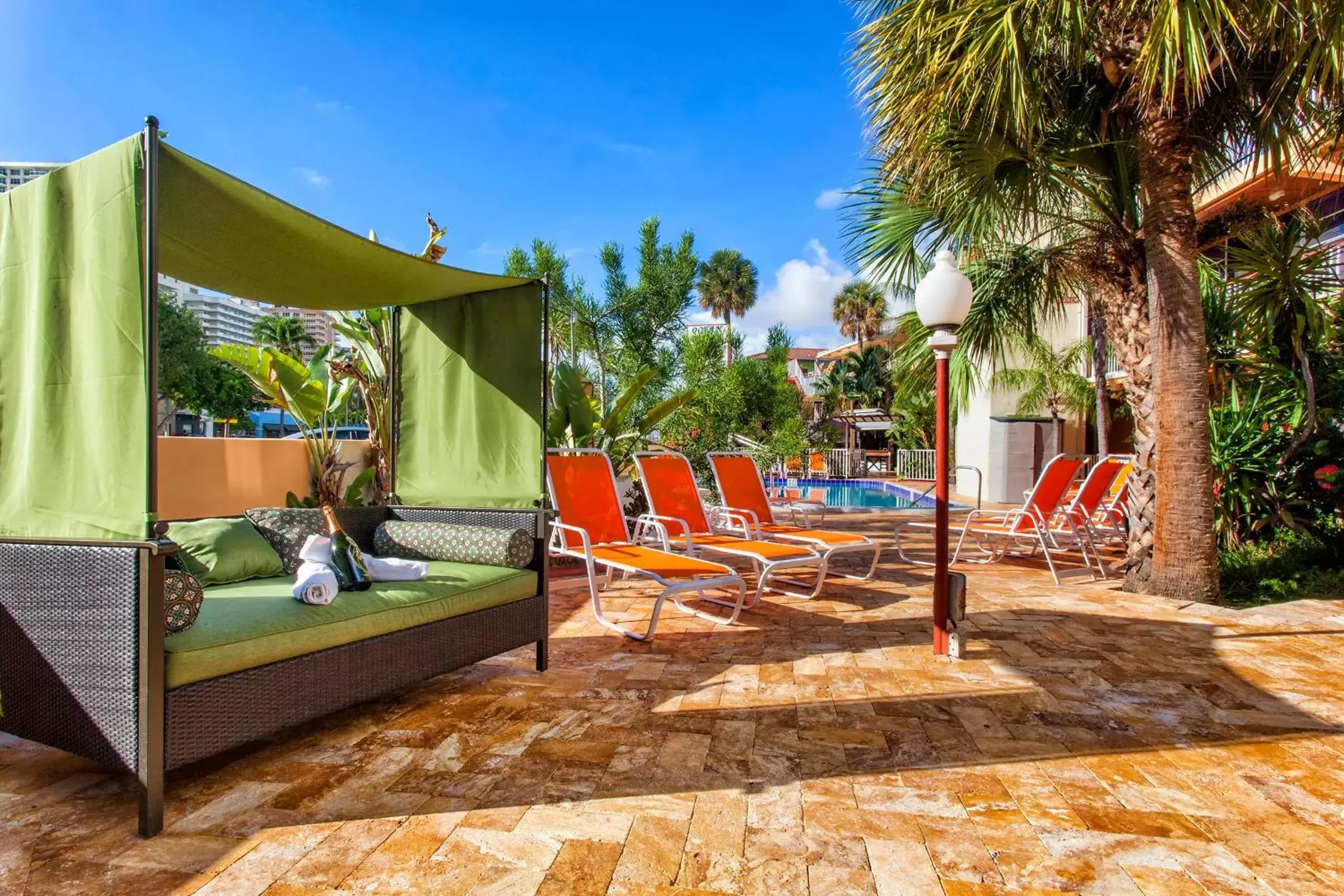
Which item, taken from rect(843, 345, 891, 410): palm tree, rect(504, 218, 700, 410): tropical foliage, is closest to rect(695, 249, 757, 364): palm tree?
rect(843, 345, 891, 410): palm tree

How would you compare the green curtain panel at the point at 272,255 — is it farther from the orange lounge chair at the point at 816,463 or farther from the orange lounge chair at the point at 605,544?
the orange lounge chair at the point at 816,463

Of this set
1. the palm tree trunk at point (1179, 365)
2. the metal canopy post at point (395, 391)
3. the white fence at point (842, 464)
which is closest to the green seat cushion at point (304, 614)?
the metal canopy post at point (395, 391)

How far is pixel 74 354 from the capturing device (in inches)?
95.0

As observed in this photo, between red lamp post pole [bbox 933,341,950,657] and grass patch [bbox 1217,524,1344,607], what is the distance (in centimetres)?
349

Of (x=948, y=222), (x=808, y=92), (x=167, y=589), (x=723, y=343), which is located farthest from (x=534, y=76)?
(x=167, y=589)

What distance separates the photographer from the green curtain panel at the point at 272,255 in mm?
2588

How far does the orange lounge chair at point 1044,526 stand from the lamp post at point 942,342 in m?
2.62

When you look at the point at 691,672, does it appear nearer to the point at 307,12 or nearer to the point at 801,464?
the point at 307,12

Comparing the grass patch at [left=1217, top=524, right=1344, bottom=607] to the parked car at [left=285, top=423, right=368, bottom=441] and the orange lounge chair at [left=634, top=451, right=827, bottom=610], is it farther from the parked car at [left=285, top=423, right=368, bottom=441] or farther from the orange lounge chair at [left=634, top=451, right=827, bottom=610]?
the parked car at [left=285, top=423, right=368, bottom=441]

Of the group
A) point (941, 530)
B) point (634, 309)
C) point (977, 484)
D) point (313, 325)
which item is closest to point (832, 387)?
point (977, 484)

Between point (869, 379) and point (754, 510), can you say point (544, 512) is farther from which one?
point (869, 379)

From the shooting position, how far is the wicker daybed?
2186 mm

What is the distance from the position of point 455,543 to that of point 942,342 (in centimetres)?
284

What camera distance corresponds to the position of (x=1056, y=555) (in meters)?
8.08
